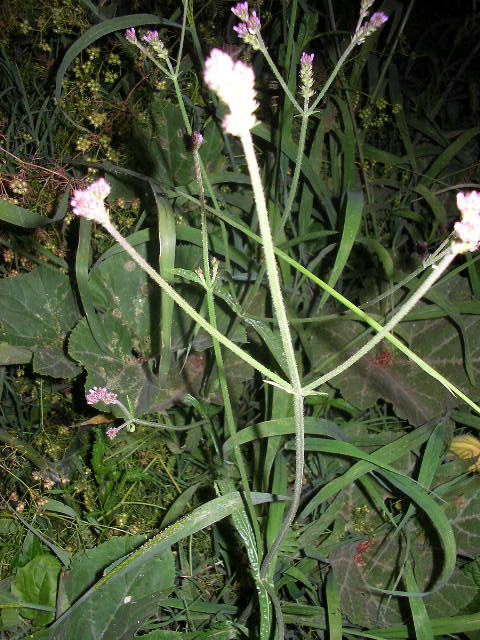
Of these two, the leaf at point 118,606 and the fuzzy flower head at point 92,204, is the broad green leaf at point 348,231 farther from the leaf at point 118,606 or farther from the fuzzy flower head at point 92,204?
the fuzzy flower head at point 92,204

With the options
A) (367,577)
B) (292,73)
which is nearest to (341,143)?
(292,73)

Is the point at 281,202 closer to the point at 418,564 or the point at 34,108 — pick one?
the point at 34,108

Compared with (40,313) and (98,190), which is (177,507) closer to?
(40,313)

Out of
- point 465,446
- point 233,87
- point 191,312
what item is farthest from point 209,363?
point 233,87

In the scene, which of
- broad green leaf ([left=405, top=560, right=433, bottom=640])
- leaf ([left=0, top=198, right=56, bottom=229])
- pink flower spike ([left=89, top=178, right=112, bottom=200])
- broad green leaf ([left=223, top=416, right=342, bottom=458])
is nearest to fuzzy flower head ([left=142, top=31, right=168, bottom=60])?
leaf ([left=0, top=198, right=56, bottom=229])

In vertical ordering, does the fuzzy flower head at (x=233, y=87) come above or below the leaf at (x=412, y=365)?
below

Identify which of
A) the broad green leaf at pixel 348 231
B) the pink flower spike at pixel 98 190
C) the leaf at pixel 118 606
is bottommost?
the leaf at pixel 118 606

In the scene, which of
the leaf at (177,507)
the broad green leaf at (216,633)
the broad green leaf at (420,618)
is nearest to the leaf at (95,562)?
the leaf at (177,507)
